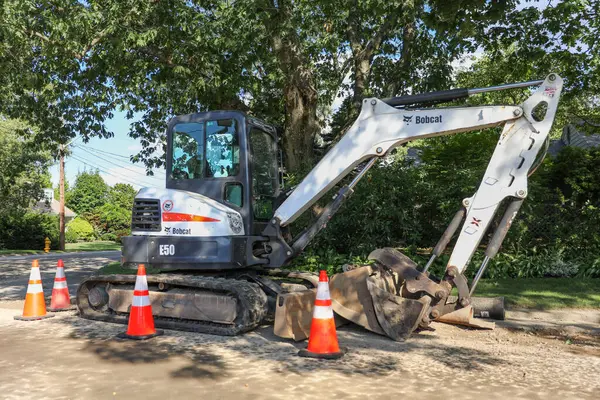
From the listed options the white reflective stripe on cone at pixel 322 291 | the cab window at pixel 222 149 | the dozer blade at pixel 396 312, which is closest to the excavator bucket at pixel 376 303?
the dozer blade at pixel 396 312

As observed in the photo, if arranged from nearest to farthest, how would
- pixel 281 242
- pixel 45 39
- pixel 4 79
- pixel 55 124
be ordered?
pixel 281 242 → pixel 45 39 → pixel 4 79 → pixel 55 124

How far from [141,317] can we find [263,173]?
251cm

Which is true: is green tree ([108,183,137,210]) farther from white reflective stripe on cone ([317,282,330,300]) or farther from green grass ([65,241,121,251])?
white reflective stripe on cone ([317,282,330,300])

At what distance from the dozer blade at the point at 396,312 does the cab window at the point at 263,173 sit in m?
1.91

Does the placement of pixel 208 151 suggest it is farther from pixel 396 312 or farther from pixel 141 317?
pixel 396 312

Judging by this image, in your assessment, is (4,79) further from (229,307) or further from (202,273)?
(229,307)

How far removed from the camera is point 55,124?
1460 cm

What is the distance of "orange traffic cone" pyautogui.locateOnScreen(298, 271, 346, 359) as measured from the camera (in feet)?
18.0

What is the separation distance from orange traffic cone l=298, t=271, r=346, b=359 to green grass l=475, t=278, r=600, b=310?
13.4ft

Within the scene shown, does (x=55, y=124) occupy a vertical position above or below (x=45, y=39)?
below

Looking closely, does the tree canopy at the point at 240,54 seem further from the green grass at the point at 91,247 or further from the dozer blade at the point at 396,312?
the green grass at the point at 91,247

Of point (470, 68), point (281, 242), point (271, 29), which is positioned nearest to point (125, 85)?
point (271, 29)

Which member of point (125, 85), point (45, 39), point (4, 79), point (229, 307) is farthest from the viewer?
point (125, 85)

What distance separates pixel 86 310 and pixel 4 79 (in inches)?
275
